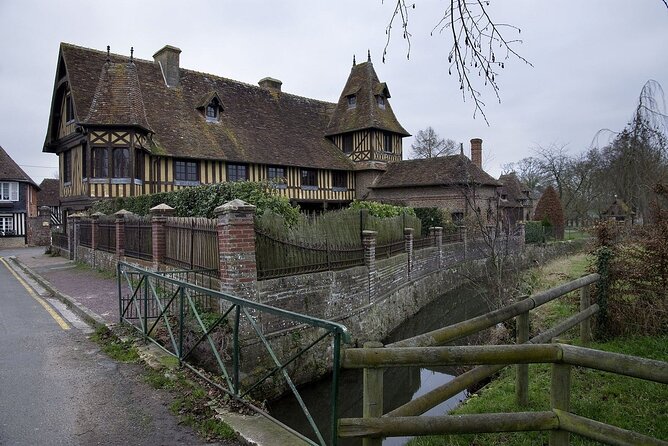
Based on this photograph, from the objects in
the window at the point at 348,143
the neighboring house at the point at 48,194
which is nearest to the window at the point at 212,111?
the window at the point at 348,143

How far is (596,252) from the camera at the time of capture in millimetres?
→ 6352

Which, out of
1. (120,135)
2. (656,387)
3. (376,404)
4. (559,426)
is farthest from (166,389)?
(120,135)

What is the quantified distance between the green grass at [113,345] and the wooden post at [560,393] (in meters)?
5.23

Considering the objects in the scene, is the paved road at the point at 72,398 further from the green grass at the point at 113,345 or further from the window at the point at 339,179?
the window at the point at 339,179

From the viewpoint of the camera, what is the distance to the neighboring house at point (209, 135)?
1889cm

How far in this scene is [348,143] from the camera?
2850 cm

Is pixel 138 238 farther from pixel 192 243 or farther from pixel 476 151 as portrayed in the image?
pixel 476 151

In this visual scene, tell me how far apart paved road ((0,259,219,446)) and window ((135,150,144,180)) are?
12.8 metres

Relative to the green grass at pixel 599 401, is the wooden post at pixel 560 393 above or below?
above

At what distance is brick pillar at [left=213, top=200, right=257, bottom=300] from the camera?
764 centimetres

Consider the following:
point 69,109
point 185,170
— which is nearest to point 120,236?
point 185,170

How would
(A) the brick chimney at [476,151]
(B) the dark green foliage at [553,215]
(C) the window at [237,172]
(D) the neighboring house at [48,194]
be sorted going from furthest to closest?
1. (D) the neighboring house at [48,194]
2. (A) the brick chimney at [476,151]
3. (B) the dark green foliage at [553,215]
4. (C) the window at [237,172]

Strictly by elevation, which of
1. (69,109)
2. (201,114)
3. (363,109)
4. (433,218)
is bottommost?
(433,218)

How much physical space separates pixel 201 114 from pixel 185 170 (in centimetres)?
378
